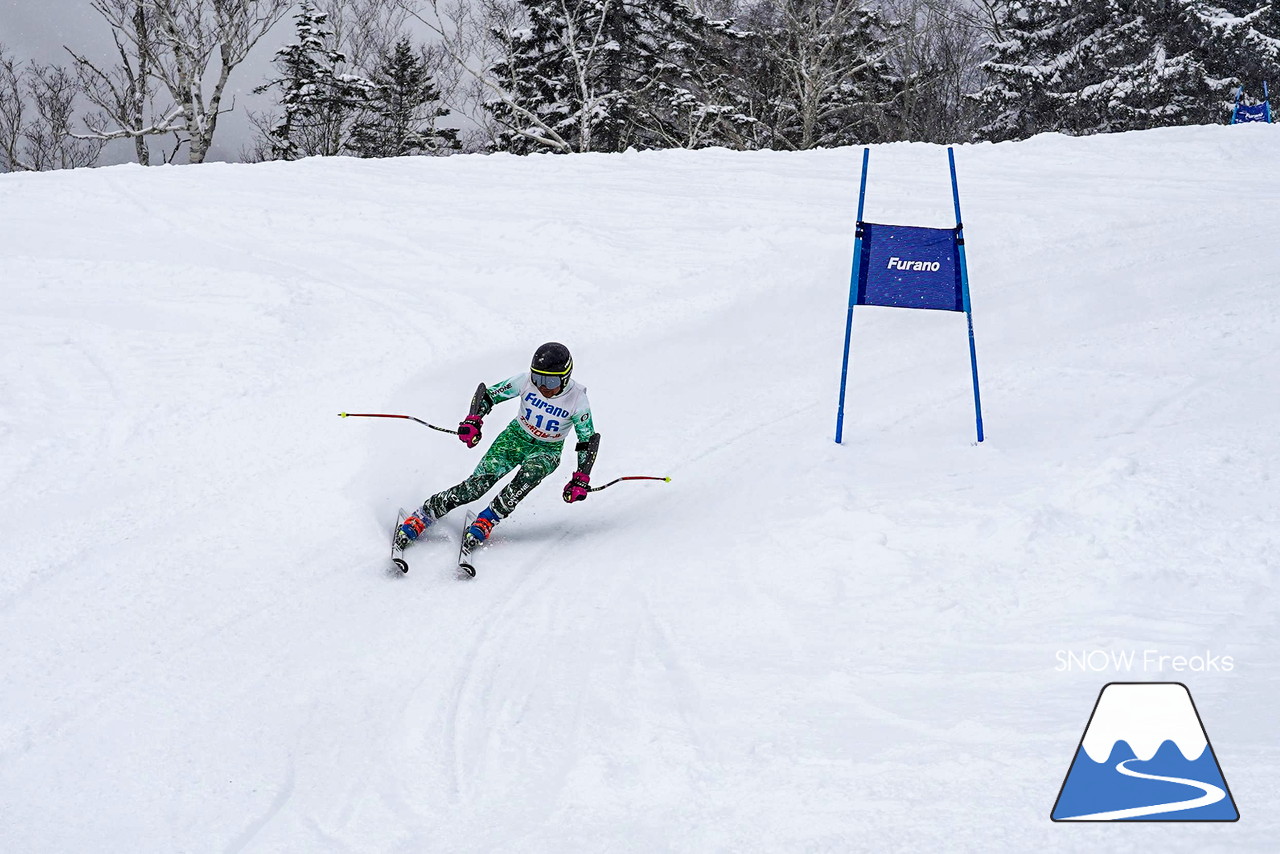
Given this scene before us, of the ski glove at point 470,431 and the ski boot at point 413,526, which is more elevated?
the ski glove at point 470,431

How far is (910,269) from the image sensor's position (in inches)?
261

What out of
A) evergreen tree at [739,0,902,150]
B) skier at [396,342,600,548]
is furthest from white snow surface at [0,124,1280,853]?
evergreen tree at [739,0,902,150]

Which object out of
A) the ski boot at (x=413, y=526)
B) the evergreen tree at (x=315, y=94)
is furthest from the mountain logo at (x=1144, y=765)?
the evergreen tree at (x=315, y=94)

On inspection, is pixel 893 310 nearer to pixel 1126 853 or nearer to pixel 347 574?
pixel 347 574

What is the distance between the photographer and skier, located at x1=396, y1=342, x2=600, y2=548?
242 inches

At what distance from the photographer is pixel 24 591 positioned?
207 inches

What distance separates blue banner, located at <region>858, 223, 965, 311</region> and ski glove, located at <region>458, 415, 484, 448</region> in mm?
2901

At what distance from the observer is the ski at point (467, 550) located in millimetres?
5598

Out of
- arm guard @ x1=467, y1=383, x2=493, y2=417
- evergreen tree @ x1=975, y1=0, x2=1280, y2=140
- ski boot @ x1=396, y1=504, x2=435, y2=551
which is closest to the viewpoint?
ski boot @ x1=396, y1=504, x2=435, y2=551

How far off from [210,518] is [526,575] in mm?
2347

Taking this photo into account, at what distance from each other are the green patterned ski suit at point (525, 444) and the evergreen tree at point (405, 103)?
23971mm

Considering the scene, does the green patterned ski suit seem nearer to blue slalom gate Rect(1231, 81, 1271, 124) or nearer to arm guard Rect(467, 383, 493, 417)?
arm guard Rect(467, 383, 493, 417)

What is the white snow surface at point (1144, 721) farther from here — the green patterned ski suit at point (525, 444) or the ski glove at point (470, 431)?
the ski glove at point (470, 431)

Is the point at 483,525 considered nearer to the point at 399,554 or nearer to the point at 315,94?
the point at 399,554
